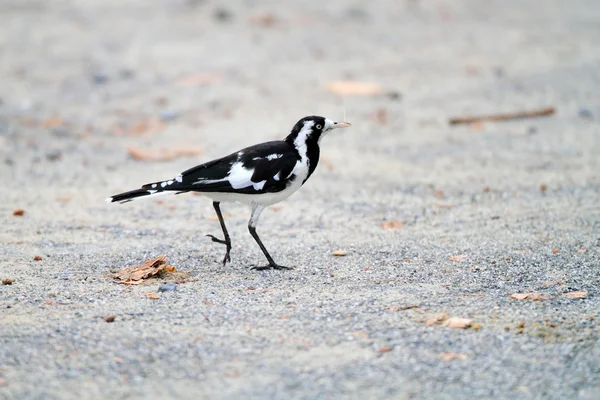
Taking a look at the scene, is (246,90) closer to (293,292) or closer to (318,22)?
(318,22)

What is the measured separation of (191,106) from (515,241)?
525 cm

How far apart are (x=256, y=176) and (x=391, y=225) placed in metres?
1.45

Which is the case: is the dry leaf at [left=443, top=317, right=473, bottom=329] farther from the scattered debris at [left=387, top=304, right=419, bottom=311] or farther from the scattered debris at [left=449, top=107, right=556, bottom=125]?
the scattered debris at [left=449, top=107, right=556, bottom=125]

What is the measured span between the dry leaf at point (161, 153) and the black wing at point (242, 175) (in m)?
2.96

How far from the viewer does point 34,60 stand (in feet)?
40.2

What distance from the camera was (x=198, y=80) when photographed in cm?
1136

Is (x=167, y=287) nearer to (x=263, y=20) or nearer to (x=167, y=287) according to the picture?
(x=167, y=287)

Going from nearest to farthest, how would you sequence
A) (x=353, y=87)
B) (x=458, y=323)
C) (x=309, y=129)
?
(x=458, y=323)
(x=309, y=129)
(x=353, y=87)

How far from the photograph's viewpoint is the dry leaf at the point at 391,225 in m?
6.69

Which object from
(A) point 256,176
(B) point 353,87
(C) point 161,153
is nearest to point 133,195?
(A) point 256,176

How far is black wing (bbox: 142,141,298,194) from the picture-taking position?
18.7ft

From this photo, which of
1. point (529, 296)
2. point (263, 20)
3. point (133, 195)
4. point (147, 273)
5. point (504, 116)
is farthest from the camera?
point (263, 20)

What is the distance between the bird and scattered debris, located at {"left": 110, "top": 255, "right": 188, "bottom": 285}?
0.41 m

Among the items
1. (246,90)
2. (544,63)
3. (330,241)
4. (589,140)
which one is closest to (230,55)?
(246,90)
